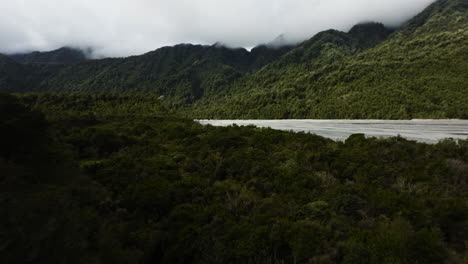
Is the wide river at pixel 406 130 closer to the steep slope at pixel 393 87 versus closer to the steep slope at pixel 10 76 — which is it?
the steep slope at pixel 393 87

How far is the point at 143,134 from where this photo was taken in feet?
85.1

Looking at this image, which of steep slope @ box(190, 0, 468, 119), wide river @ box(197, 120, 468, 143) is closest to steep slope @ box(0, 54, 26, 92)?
steep slope @ box(190, 0, 468, 119)

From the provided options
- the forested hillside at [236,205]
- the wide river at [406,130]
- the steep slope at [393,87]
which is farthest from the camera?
the steep slope at [393,87]

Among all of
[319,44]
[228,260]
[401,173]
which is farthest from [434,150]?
[319,44]

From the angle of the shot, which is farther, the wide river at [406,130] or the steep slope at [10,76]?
the steep slope at [10,76]

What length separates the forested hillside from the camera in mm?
5336

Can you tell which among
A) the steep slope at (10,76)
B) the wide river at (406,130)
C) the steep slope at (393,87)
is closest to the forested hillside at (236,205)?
the wide river at (406,130)

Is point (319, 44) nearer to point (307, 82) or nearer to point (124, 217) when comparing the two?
point (307, 82)

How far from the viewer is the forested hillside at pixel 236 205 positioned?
5336mm

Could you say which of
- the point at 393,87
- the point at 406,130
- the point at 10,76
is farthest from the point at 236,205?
the point at 10,76

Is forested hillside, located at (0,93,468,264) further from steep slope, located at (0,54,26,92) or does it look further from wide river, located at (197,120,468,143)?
steep slope, located at (0,54,26,92)

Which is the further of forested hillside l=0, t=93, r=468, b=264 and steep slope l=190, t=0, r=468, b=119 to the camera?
steep slope l=190, t=0, r=468, b=119

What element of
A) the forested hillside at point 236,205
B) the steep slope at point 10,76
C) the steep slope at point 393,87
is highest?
the steep slope at point 10,76

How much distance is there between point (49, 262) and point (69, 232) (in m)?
0.83
